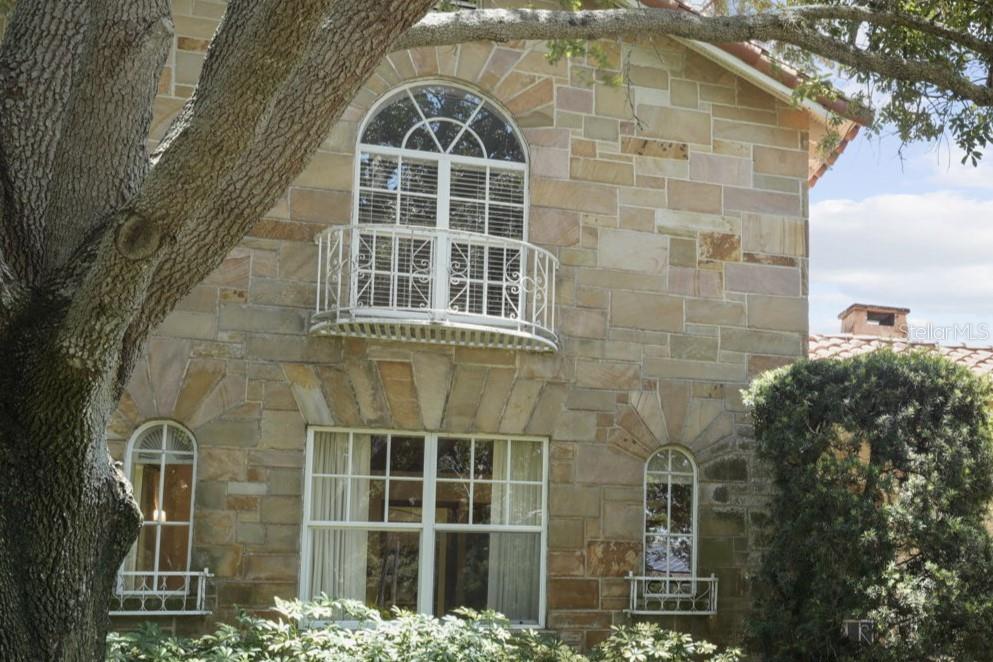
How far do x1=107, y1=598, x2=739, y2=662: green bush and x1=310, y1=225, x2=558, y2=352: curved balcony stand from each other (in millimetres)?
2501

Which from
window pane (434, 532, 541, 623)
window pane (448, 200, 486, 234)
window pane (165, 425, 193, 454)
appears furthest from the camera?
window pane (448, 200, 486, 234)

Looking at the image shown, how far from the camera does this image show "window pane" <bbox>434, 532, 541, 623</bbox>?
10.3 meters

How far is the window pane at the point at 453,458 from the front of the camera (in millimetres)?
10445

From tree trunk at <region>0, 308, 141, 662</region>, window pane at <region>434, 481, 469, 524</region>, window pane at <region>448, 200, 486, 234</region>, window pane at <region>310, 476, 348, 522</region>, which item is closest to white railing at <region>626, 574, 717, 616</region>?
window pane at <region>434, 481, 469, 524</region>

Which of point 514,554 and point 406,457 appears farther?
point 514,554

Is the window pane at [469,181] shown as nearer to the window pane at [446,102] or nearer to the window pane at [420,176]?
the window pane at [420,176]

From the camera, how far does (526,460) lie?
10.7 meters

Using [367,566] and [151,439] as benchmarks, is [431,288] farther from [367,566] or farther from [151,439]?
[151,439]

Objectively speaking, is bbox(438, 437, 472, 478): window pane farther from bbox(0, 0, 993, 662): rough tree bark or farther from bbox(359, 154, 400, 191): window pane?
bbox(0, 0, 993, 662): rough tree bark

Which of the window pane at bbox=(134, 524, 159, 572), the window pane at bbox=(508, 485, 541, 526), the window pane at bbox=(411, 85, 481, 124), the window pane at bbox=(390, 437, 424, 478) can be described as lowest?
the window pane at bbox=(134, 524, 159, 572)

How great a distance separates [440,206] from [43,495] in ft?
20.5

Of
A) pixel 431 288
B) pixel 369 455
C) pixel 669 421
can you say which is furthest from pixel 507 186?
pixel 369 455

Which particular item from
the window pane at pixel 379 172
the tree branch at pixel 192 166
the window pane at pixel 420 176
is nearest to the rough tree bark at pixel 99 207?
the tree branch at pixel 192 166

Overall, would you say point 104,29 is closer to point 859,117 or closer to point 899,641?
point 899,641
